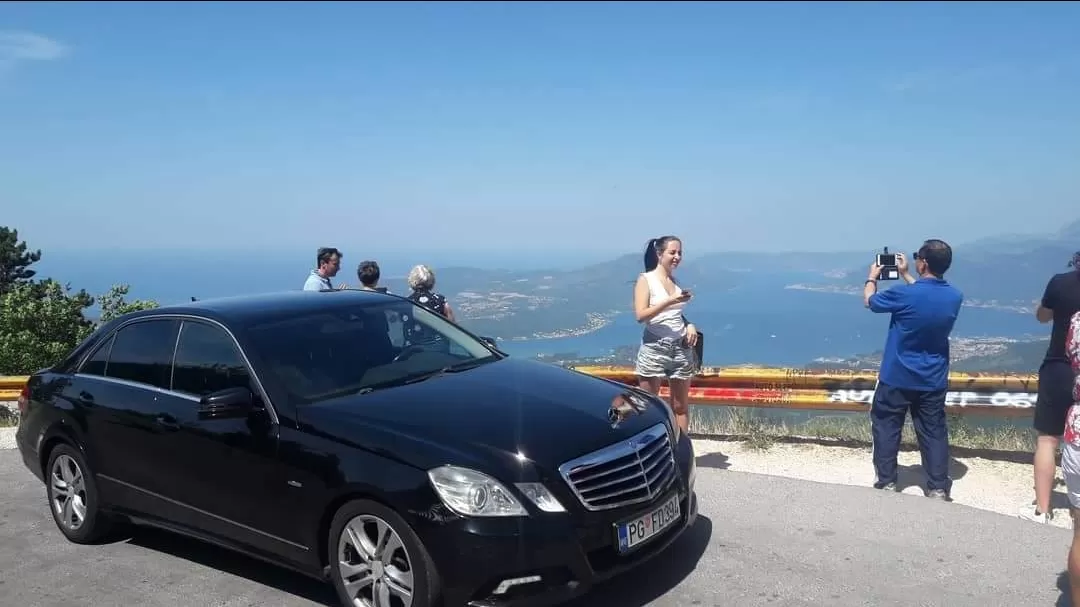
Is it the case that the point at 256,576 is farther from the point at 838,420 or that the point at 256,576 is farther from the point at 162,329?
the point at 838,420

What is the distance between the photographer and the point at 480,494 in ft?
12.0

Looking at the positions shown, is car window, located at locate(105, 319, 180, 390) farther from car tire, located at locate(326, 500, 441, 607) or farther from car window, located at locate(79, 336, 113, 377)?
car tire, located at locate(326, 500, 441, 607)

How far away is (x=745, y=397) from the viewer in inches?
332

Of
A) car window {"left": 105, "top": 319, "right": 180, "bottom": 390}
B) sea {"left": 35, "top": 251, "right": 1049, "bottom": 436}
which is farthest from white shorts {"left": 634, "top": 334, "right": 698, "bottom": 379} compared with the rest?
sea {"left": 35, "top": 251, "right": 1049, "bottom": 436}

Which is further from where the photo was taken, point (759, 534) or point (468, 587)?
point (759, 534)

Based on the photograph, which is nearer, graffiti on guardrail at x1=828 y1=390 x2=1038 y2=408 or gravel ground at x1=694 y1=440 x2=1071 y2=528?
gravel ground at x1=694 y1=440 x2=1071 y2=528

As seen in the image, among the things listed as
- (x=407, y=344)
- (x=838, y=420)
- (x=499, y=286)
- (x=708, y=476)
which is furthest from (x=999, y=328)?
(x=407, y=344)

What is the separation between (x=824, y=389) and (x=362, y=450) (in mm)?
5579

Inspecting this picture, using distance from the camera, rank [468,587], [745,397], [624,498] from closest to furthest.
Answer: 1. [468,587]
2. [624,498]
3. [745,397]

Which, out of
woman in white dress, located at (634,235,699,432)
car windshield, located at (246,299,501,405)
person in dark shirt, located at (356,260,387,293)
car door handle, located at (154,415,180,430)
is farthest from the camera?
person in dark shirt, located at (356,260,387,293)

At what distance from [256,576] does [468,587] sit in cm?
185

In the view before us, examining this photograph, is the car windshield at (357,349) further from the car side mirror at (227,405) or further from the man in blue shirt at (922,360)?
the man in blue shirt at (922,360)

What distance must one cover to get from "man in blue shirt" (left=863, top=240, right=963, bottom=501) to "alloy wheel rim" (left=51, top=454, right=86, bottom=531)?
226 inches

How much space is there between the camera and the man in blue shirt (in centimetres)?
593
